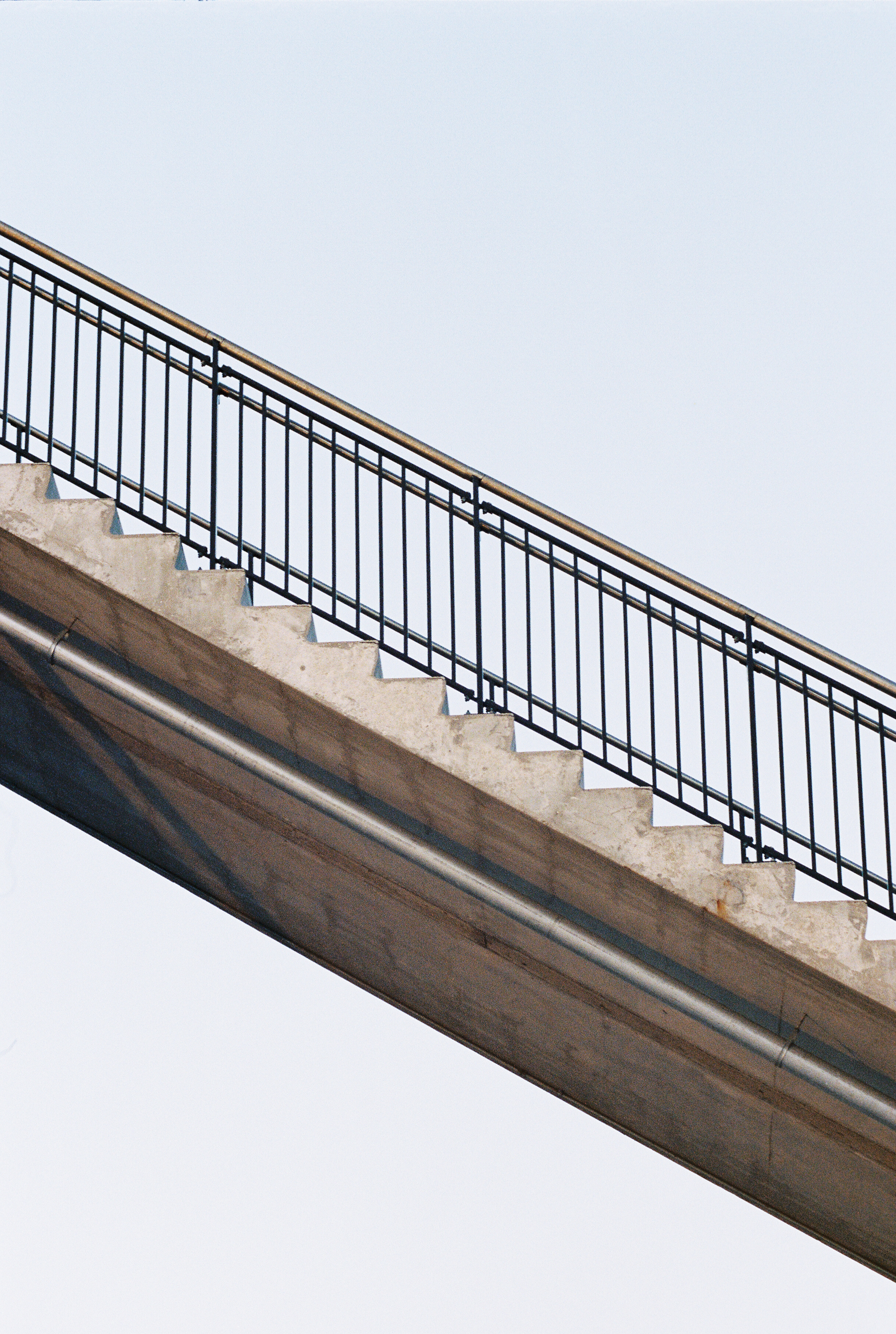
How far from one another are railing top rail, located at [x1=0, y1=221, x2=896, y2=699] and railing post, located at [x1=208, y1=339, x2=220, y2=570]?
0.20 metres

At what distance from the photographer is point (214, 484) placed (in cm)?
863

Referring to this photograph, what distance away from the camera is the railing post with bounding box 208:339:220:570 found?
861 cm

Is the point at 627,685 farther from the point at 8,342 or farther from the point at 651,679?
the point at 8,342

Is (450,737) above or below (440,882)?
above

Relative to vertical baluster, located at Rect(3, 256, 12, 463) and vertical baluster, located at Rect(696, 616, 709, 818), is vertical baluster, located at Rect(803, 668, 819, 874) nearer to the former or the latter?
vertical baluster, located at Rect(696, 616, 709, 818)

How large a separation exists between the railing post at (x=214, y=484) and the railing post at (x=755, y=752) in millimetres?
2894

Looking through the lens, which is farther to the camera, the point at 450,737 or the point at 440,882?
the point at 440,882

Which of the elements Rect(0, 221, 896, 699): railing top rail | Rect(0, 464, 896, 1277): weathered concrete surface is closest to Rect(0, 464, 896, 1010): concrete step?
Rect(0, 464, 896, 1277): weathered concrete surface

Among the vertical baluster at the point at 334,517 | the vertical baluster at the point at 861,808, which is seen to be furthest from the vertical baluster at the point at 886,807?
the vertical baluster at the point at 334,517

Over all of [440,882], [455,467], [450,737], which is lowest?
[440,882]

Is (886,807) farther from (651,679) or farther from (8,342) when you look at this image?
(8,342)

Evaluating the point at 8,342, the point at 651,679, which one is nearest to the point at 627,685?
the point at 651,679

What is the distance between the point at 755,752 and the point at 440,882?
1.91 metres

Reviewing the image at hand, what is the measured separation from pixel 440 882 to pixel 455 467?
229 cm
